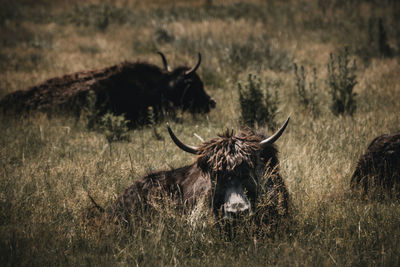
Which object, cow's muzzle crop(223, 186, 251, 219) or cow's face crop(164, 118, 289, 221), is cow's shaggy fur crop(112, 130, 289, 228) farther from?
cow's muzzle crop(223, 186, 251, 219)

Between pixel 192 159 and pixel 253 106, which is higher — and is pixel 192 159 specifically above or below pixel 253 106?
below

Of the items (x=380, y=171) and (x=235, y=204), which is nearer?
(x=235, y=204)

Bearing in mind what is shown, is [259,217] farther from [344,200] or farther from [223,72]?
Result: [223,72]

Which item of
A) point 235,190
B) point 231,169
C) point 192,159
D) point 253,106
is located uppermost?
point 231,169

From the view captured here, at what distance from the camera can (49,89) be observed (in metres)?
7.86

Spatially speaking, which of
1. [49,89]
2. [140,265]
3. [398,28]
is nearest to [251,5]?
[398,28]

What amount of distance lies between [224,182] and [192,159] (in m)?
1.75

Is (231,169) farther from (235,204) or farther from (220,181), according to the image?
(235,204)

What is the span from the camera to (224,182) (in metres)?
3.12

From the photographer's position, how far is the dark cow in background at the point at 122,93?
7550 mm

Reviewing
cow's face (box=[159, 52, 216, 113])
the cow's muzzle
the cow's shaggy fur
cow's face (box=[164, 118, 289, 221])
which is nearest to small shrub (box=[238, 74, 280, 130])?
cow's face (box=[159, 52, 216, 113])

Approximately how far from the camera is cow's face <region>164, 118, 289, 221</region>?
298 centimetres

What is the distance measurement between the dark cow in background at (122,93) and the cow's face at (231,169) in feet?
13.8

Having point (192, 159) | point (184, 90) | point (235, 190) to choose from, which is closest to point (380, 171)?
point (235, 190)
